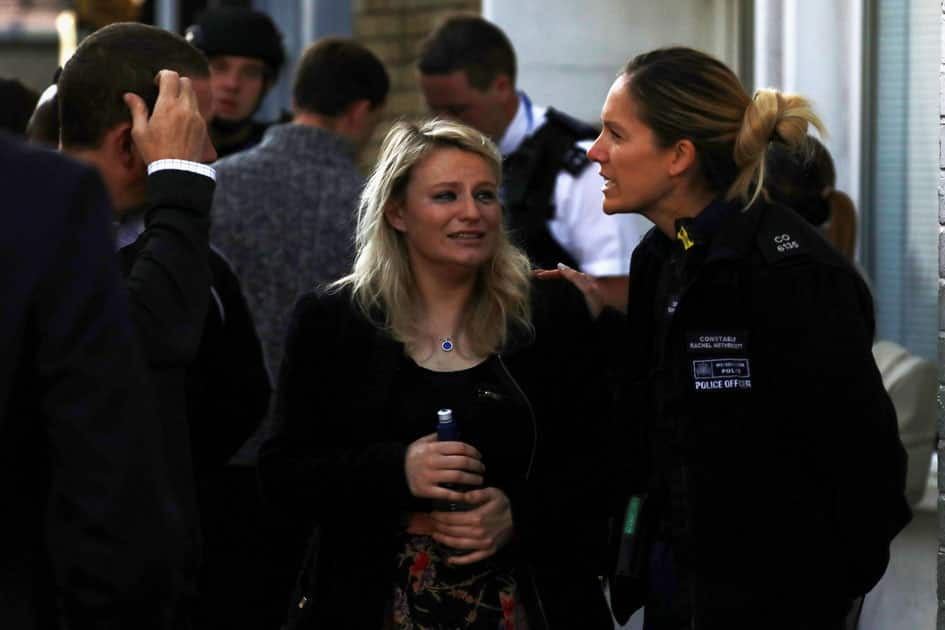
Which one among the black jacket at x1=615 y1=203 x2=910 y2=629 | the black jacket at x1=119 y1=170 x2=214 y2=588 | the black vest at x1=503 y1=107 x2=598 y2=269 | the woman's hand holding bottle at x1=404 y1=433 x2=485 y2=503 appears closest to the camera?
the black jacket at x1=119 y1=170 x2=214 y2=588

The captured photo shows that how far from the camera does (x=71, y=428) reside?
207cm

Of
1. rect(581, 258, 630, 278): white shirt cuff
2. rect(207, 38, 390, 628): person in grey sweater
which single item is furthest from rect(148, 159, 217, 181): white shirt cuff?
rect(581, 258, 630, 278): white shirt cuff

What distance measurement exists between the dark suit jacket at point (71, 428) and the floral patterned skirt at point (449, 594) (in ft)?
5.07

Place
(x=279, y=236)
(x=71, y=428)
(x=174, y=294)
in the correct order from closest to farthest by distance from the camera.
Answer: (x=71, y=428)
(x=174, y=294)
(x=279, y=236)

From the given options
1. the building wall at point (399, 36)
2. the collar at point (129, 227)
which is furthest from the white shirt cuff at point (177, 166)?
the building wall at point (399, 36)

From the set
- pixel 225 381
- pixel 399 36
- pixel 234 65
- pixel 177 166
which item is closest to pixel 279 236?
pixel 225 381

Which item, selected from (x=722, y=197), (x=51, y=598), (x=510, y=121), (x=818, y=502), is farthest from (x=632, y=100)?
(x=510, y=121)

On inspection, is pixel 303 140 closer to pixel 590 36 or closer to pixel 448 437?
pixel 448 437

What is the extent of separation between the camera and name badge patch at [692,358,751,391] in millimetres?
3328

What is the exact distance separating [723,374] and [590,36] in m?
4.09

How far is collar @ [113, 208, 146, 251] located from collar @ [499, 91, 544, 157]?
2.42 m

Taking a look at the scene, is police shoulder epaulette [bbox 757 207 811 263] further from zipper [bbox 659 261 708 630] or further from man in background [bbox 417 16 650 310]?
man in background [bbox 417 16 650 310]

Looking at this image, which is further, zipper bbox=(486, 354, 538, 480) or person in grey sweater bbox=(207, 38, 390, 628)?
person in grey sweater bbox=(207, 38, 390, 628)

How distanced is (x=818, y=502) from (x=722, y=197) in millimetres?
652
